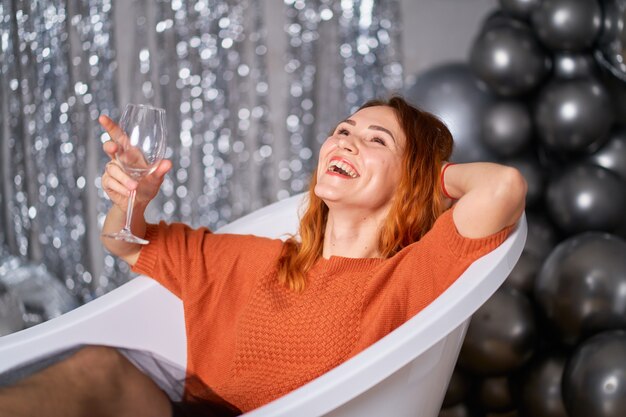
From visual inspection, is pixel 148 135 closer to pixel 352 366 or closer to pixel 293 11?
pixel 352 366

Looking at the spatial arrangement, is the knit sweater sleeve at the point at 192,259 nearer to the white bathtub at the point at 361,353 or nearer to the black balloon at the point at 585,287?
the white bathtub at the point at 361,353

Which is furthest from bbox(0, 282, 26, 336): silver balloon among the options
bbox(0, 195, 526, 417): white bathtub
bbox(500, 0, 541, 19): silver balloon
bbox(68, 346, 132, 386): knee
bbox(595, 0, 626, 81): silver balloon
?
bbox(595, 0, 626, 81): silver balloon

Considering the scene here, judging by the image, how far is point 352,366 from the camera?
1.03 metres

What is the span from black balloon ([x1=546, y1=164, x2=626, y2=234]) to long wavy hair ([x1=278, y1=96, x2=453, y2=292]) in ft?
2.77

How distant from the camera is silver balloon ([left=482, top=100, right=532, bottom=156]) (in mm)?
2299

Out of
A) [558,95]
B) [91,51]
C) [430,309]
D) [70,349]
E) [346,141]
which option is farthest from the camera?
[91,51]

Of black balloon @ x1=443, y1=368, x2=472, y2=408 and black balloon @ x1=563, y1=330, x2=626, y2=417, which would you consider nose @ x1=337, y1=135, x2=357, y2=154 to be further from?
black balloon @ x1=443, y1=368, x2=472, y2=408

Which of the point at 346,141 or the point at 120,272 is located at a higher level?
the point at 346,141

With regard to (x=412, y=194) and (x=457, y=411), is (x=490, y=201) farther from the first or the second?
(x=457, y=411)

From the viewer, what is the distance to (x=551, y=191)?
7.33 feet

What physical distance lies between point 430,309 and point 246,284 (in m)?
0.43

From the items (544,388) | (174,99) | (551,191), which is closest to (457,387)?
(544,388)

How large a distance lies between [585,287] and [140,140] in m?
1.16

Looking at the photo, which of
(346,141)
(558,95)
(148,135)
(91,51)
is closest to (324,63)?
(91,51)
